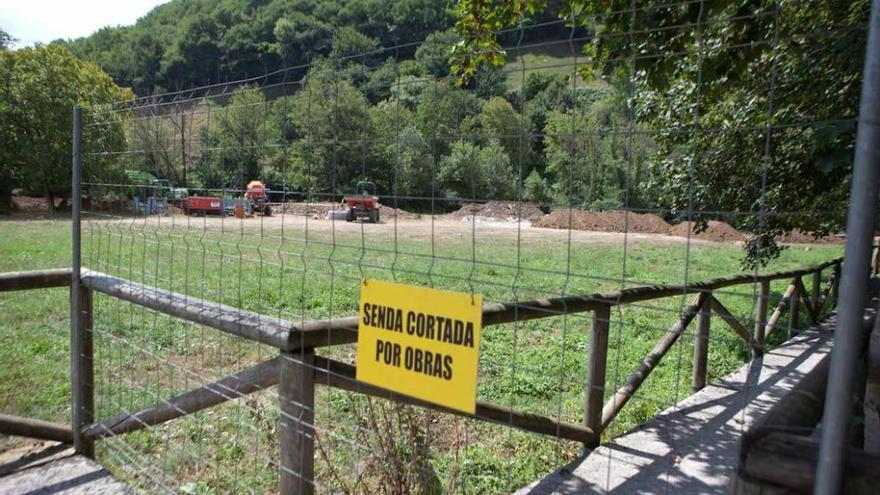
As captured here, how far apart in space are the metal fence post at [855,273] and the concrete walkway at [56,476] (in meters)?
3.04

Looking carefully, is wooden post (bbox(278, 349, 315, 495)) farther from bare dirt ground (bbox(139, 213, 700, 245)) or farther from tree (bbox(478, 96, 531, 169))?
tree (bbox(478, 96, 531, 169))

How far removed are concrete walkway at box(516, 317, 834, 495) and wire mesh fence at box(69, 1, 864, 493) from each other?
0.24m

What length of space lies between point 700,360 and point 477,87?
146 inches

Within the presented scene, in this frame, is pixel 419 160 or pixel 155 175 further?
pixel 155 175

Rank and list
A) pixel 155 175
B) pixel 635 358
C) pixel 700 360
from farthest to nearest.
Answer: pixel 635 358
pixel 700 360
pixel 155 175

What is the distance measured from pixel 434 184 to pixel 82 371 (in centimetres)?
258

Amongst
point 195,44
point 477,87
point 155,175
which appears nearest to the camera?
point 477,87

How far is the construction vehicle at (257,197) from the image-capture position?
2.80 meters

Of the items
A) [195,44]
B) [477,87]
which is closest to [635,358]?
[477,87]

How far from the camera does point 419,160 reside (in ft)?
8.56

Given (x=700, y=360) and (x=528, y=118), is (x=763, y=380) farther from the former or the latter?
(x=528, y=118)

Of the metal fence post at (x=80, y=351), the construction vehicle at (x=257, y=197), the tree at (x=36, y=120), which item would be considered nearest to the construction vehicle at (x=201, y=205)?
the construction vehicle at (x=257, y=197)

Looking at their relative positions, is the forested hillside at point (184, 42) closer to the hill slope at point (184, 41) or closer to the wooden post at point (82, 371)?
the hill slope at point (184, 41)

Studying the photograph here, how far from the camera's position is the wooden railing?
222 cm
